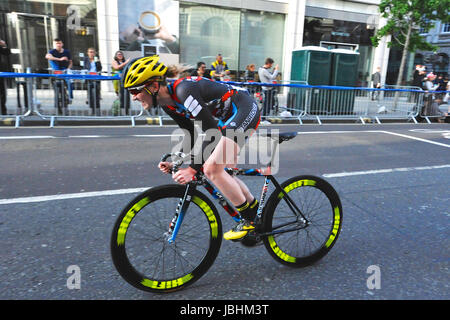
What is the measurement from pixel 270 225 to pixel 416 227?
2007mm

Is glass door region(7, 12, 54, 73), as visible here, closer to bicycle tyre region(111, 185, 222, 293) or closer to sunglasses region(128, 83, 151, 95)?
sunglasses region(128, 83, 151, 95)

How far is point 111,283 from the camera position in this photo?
8.79ft

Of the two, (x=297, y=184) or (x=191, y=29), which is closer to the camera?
(x=297, y=184)

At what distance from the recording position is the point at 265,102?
11914 millimetres

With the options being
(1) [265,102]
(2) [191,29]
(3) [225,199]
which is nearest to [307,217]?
Answer: (3) [225,199]

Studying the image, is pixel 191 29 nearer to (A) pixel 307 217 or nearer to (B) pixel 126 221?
(A) pixel 307 217

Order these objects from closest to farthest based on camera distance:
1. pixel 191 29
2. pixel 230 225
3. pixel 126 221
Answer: pixel 126 221 → pixel 230 225 → pixel 191 29

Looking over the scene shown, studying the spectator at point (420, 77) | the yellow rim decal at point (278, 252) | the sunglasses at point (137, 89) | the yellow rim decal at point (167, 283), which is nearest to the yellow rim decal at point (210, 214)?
the yellow rim decal at point (167, 283)

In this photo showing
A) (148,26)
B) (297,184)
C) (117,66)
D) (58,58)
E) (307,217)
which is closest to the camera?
(297,184)

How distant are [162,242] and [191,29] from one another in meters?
17.8

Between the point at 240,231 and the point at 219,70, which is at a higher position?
the point at 219,70

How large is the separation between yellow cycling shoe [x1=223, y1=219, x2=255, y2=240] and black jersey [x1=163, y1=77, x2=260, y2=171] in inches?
25.3
